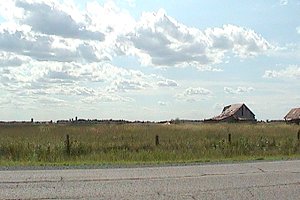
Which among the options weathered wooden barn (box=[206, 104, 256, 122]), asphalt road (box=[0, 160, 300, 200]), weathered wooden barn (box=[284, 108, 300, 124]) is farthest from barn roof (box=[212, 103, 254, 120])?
asphalt road (box=[0, 160, 300, 200])

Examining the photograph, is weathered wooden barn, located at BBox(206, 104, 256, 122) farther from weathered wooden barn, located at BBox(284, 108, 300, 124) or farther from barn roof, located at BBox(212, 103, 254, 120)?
weathered wooden barn, located at BBox(284, 108, 300, 124)

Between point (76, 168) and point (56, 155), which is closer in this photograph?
point (76, 168)

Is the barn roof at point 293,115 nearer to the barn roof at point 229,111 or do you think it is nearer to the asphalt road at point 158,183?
the barn roof at point 229,111

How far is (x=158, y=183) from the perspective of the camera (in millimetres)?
11625

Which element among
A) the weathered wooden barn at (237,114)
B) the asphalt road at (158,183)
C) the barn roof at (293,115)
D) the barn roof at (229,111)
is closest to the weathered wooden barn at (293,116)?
the barn roof at (293,115)

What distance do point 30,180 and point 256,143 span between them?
690 inches

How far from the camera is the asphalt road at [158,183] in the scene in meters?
10.0

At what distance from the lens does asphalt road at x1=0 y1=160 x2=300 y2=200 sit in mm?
10023

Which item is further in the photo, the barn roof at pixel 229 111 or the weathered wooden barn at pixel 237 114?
the barn roof at pixel 229 111

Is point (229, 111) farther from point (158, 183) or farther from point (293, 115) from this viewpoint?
point (158, 183)

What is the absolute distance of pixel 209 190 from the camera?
34.8ft

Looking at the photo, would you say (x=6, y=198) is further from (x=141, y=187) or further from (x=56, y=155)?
(x=56, y=155)

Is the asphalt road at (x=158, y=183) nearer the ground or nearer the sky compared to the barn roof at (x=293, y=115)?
nearer the ground

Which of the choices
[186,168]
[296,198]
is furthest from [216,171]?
[296,198]
